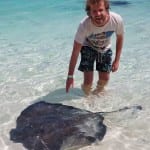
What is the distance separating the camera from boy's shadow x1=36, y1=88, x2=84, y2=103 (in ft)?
17.7

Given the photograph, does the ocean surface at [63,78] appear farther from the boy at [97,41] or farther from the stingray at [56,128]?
the boy at [97,41]

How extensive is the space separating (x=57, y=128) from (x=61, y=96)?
145 cm

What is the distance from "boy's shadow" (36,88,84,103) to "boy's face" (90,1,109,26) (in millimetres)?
1327

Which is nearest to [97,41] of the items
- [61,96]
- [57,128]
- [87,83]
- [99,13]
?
[99,13]

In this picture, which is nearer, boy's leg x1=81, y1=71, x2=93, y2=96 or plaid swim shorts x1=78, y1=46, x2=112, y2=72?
plaid swim shorts x1=78, y1=46, x2=112, y2=72

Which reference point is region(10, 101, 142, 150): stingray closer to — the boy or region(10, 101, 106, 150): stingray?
region(10, 101, 106, 150): stingray

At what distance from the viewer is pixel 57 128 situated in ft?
13.4

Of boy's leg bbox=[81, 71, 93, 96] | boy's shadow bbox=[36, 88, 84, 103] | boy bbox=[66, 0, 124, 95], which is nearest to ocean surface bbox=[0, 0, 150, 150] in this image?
boy's shadow bbox=[36, 88, 84, 103]

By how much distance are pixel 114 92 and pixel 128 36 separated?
438 cm

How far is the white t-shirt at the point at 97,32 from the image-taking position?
4852 millimetres

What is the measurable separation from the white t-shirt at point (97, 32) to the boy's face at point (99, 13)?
4.5 inches

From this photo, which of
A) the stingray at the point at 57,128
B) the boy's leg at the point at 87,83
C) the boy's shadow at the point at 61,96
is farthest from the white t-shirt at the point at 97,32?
the stingray at the point at 57,128

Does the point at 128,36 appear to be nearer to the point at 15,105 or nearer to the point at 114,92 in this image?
the point at 114,92

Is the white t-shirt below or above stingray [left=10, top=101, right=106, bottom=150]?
above
